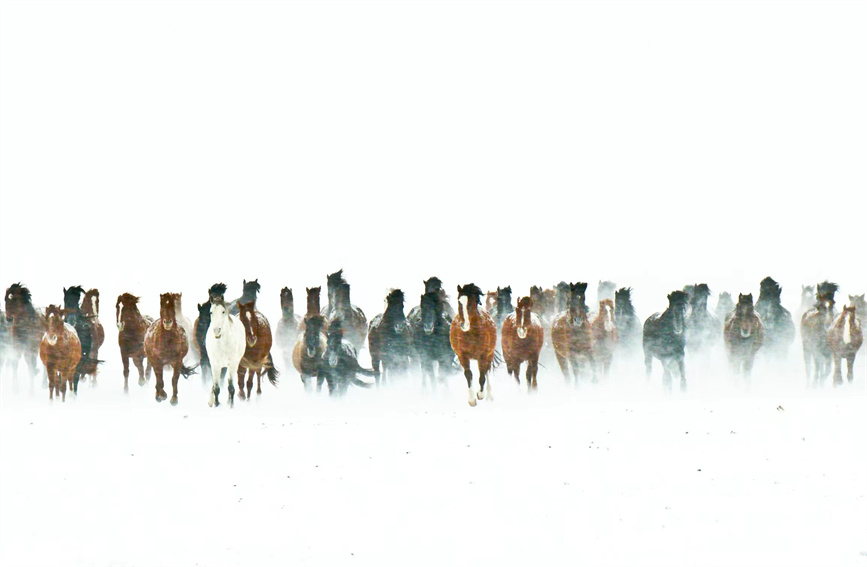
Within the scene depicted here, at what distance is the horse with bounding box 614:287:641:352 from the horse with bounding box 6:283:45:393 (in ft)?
49.3

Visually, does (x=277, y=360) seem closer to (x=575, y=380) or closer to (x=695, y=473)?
(x=575, y=380)

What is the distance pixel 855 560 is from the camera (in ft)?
32.4

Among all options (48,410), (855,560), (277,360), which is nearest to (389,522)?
(855,560)

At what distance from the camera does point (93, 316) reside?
73.5ft

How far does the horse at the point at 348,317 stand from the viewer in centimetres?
2420

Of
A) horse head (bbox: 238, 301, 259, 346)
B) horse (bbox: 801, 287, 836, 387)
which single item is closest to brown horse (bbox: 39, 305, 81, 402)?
A: horse head (bbox: 238, 301, 259, 346)

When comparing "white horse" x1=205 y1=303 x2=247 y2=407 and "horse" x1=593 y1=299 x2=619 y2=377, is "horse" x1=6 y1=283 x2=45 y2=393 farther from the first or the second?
"horse" x1=593 y1=299 x2=619 y2=377

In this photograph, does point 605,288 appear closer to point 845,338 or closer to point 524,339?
point 845,338

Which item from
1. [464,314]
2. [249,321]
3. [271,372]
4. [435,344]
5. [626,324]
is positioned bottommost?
[271,372]

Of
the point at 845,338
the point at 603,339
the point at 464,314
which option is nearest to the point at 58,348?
the point at 464,314

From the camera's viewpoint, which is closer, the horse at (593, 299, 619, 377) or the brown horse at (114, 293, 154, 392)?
the brown horse at (114, 293, 154, 392)

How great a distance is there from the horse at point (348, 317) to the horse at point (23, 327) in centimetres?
726

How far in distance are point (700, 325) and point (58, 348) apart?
1663 centimetres

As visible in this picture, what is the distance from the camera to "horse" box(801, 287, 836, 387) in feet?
71.9
